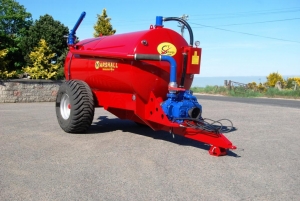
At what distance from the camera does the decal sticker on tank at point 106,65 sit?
7.20m

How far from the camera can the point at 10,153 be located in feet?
19.8

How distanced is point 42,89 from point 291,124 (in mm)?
10369

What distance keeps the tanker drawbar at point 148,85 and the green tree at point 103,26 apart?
48.6 ft

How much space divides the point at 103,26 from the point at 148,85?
16.9 m

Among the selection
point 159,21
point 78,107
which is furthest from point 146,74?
point 78,107

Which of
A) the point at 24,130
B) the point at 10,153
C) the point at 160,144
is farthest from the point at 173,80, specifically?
the point at 24,130

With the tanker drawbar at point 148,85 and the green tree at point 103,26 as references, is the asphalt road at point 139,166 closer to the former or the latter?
the tanker drawbar at point 148,85

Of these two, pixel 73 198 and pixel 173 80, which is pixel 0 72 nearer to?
pixel 173 80

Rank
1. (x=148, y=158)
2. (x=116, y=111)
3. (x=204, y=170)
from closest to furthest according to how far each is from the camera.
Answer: (x=204, y=170)
(x=148, y=158)
(x=116, y=111)

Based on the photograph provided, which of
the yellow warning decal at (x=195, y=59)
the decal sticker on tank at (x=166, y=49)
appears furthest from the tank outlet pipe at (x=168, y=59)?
the yellow warning decal at (x=195, y=59)

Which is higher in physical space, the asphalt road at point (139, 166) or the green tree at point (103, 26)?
the green tree at point (103, 26)

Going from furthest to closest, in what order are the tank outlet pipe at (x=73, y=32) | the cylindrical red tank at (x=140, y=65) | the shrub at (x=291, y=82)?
1. the shrub at (x=291, y=82)
2. the tank outlet pipe at (x=73, y=32)
3. the cylindrical red tank at (x=140, y=65)

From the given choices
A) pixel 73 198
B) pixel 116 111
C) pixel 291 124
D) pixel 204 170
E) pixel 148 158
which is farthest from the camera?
Answer: pixel 291 124

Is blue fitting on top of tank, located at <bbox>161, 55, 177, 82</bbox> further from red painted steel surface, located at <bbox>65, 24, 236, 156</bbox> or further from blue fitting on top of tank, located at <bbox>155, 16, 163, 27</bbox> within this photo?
blue fitting on top of tank, located at <bbox>155, 16, 163, 27</bbox>
